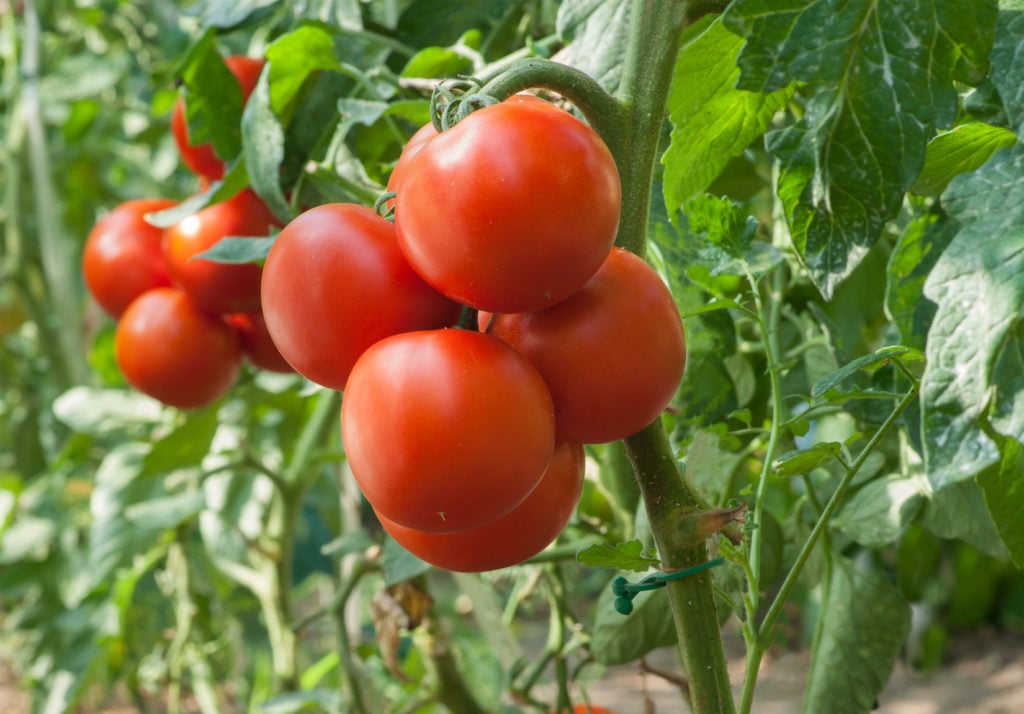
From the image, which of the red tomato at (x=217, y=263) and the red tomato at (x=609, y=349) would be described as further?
the red tomato at (x=217, y=263)

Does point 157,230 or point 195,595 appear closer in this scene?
point 157,230

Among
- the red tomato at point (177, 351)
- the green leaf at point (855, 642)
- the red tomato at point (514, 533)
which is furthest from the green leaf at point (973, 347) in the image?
the red tomato at point (177, 351)

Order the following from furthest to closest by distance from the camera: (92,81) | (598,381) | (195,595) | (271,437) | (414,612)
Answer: (92,81)
(271,437)
(195,595)
(414,612)
(598,381)

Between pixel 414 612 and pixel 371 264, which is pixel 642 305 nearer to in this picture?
pixel 371 264

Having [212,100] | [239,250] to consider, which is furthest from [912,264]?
[212,100]

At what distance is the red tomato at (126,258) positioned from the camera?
3.25 feet

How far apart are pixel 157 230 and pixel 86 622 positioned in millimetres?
601

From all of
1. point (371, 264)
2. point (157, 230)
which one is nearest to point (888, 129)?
point (371, 264)

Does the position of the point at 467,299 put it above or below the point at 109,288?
above

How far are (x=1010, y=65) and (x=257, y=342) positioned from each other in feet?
2.17

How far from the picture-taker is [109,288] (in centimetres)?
101

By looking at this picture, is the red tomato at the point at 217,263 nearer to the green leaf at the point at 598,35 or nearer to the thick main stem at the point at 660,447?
the green leaf at the point at 598,35

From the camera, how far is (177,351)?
0.90 metres

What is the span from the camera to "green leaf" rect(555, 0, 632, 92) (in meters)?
0.54
